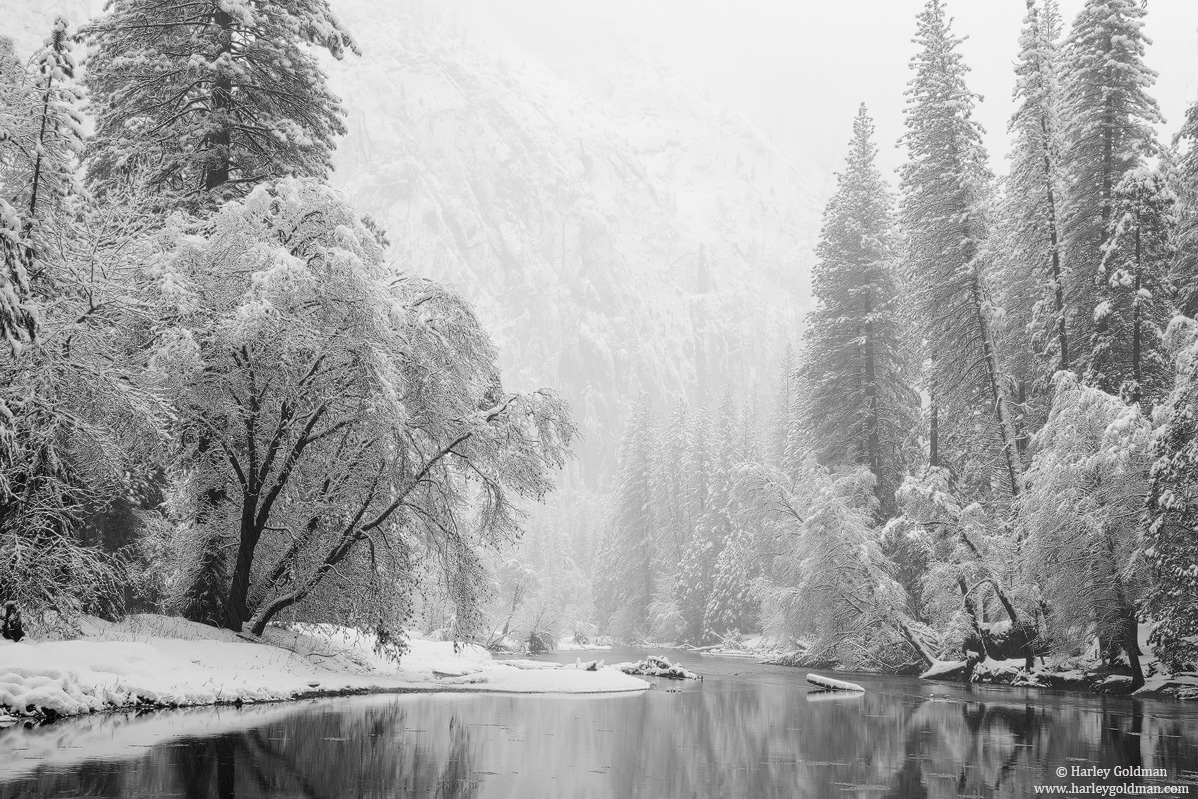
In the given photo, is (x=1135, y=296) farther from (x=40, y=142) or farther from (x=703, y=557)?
(x=703, y=557)

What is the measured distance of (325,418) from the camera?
1845 cm

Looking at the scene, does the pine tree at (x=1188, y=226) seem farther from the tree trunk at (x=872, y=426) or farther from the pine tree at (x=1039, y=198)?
the tree trunk at (x=872, y=426)

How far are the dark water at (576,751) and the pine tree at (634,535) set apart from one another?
175 ft

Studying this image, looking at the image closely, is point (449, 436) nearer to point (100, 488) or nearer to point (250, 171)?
point (100, 488)

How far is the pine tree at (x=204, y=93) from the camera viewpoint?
20.0m

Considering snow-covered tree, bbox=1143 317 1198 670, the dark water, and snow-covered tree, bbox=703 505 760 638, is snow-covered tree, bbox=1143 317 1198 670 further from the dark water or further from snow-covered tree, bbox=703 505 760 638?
snow-covered tree, bbox=703 505 760 638

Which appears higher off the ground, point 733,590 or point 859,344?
point 859,344

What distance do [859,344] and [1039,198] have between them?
424 inches

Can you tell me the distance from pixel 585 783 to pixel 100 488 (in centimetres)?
1069

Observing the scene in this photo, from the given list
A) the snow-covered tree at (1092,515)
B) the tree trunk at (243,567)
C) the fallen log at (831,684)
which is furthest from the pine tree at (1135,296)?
the tree trunk at (243,567)

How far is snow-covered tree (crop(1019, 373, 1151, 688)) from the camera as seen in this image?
2280 cm

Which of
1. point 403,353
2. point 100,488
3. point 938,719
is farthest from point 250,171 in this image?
point 938,719

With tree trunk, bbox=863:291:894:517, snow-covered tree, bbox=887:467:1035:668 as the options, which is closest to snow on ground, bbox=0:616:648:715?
snow-covered tree, bbox=887:467:1035:668

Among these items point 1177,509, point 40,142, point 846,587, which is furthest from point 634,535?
point 40,142
